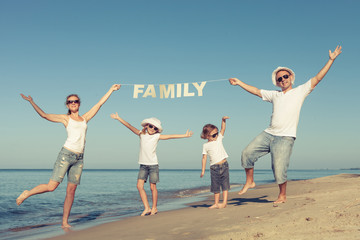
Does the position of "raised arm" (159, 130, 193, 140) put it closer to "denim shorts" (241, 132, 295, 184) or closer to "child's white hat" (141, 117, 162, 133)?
"child's white hat" (141, 117, 162, 133)

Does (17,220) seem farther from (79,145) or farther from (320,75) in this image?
(320,75)

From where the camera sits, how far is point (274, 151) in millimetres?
5543

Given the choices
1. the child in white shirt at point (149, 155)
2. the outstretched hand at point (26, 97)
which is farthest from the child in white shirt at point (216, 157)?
the outstretched hand at point (26, 97)

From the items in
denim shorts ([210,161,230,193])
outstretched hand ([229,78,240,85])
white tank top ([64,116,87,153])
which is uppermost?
outstretched hand ([229,78,240,85])

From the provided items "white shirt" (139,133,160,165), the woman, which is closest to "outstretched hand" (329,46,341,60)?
"white shirt" (139,133,160,165)

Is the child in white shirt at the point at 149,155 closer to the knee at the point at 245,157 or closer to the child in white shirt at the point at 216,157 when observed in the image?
the child in white shirt at the point at 216,157

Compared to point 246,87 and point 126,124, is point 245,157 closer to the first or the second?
point 246,87

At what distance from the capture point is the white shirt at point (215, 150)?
21.3 ft

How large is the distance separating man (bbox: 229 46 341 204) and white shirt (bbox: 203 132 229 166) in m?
0.70

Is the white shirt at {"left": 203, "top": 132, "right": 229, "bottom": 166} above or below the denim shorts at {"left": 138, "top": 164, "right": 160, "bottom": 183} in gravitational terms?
above

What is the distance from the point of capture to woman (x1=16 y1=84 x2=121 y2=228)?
501cm

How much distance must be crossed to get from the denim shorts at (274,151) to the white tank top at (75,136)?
9.44 feet

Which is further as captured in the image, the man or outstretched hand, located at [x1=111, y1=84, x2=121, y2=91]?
outstretched hand, located at [x1=111, y1=84, x2=121, y2=91]

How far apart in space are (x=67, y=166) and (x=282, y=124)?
3.70 metres
